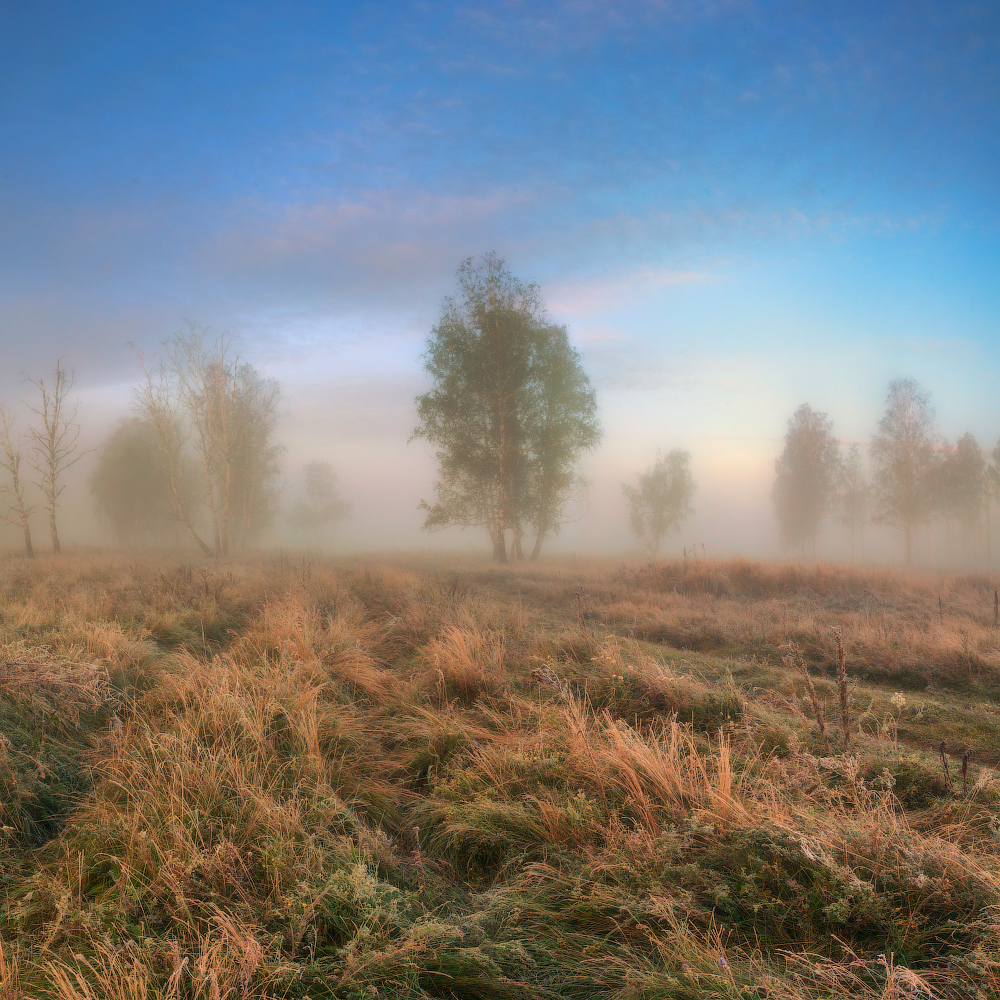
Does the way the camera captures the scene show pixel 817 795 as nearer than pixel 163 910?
No

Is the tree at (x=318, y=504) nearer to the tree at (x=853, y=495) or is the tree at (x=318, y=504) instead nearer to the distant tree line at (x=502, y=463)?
the distant tree line at (x=502, y=463)

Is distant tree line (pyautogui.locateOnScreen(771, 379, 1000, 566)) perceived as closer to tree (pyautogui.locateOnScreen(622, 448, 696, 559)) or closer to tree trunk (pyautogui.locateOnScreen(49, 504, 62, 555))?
tree (pyautogui.locateOnScreen(622, 448, 696, 559))

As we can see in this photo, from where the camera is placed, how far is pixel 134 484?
119ft

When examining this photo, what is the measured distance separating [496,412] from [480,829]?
63.4 ft

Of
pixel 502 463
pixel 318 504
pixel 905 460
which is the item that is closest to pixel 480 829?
pixel 502 463

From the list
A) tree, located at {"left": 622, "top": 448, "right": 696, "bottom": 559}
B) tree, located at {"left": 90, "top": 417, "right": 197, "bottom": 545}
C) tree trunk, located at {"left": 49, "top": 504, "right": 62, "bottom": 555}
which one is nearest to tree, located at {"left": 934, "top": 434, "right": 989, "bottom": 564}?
tree, located at {"left": 622, "top": 448, "right": 696, "bottom": 559}

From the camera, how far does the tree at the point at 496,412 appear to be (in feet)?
70.3

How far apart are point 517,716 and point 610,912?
186cm

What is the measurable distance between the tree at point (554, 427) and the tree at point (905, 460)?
67.7 feet

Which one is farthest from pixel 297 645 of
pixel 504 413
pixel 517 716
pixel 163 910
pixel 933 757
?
pixel 504 413

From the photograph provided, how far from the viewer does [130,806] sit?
2904mm

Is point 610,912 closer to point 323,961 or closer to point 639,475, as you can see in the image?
point 323,961

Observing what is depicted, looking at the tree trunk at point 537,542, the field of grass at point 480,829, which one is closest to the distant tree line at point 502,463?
the tree trunk at point 537,542

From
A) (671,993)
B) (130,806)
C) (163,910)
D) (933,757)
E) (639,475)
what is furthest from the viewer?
(639,475)
